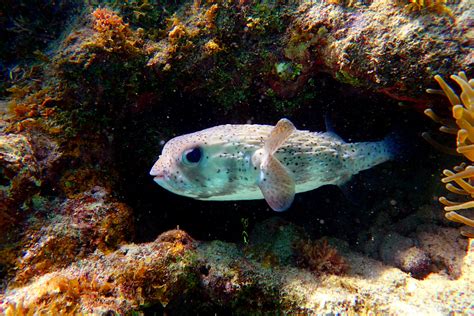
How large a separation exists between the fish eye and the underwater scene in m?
0.02

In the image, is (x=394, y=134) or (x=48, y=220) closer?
(x=48, y=220)

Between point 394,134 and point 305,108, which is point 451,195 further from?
point 305,108

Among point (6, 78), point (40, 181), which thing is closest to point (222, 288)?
point (40, 181)

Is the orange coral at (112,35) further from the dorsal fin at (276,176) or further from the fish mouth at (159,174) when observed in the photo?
the dorsal fin at (276,176)

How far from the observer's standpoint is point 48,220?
310 cm

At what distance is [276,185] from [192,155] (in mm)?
913

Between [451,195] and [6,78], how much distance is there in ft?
20.8

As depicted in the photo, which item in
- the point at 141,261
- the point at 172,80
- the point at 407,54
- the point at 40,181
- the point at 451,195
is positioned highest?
the point at 407,54

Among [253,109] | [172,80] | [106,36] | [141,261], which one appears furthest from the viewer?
[253,109]

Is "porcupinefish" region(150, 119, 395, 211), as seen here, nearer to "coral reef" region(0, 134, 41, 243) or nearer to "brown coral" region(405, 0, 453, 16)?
"coral reef" region(0, 134, 41, 243)

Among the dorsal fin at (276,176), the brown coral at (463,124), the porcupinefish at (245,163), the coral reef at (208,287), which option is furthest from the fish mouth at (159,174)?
the brown coral at (463,124)

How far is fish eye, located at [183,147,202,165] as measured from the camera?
3.00m

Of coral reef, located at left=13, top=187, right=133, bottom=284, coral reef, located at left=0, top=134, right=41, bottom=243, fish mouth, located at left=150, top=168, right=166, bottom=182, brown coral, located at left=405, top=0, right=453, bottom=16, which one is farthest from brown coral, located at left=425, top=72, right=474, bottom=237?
coral reef, located at left=0, top=134, right=41, bottom=243

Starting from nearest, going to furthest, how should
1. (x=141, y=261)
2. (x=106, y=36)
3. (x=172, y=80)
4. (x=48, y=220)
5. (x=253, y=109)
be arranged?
1. (x=141, y=261)
2. (x=48, y=220)
3. (x=106, y=36)
4. (x=172, y=80)
5. (x=253, y=109)
